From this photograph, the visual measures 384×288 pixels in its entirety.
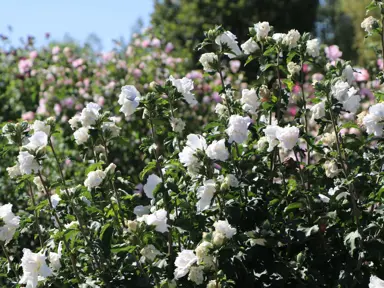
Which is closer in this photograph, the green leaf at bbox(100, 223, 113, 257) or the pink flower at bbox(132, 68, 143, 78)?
the green leaf at bbox(100, 223, 113, 257)

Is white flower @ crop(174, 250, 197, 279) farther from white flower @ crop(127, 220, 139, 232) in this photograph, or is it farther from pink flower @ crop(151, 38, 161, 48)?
pink flower @ crop(151, 38, 161, 48)

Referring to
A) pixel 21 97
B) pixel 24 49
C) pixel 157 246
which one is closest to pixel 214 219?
pixel 157 246

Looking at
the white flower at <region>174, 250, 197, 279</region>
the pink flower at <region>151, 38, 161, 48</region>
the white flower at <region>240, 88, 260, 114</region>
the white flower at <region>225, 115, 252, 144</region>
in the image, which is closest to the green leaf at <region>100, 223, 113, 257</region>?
the white flower at <region>174, 250, 197, 279</region>

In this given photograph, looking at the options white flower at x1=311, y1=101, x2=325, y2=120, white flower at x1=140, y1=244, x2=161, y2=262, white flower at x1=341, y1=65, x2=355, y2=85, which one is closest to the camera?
white flower at x1=140, y1=244, x2=161, y2=262

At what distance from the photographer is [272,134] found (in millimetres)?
2266

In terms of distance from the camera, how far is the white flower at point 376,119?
226 cm

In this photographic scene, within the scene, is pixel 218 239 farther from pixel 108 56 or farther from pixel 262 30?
pixel 108 56

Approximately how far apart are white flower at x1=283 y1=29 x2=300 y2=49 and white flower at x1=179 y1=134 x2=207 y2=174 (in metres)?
0.56

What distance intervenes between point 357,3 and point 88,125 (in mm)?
22478

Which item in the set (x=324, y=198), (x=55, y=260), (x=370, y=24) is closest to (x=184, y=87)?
(x=324, y=198)

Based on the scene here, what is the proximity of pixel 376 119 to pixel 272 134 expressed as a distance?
361mm

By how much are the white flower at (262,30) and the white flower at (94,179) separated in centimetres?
84

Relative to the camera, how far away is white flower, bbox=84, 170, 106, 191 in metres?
2.27

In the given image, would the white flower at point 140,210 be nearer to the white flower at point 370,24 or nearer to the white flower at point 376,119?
the white flower at point 376,119
